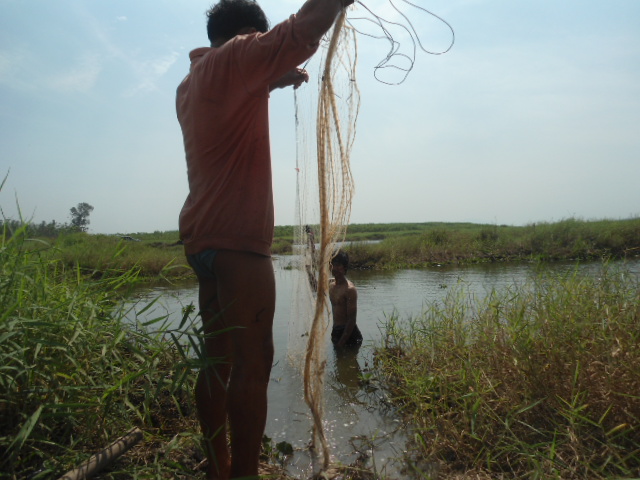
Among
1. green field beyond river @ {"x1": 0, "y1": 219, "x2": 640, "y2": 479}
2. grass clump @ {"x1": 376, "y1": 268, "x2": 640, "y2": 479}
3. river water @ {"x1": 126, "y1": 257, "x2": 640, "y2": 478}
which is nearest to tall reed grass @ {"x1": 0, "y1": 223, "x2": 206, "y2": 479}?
green field beyond river @ {"x1": 0, "y1": 219, "x2": 640, "y2": 479}

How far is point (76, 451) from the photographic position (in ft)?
5.94

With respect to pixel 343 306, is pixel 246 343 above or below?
above

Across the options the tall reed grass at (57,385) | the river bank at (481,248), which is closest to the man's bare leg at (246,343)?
the tall reed grass at (57,385)

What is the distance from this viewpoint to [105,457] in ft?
5.98

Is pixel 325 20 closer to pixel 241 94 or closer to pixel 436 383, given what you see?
pixel 241 94

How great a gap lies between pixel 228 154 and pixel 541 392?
196cm

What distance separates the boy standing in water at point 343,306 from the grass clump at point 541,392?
151 cm

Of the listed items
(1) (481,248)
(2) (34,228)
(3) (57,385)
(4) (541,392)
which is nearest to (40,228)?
(2) (34,228)

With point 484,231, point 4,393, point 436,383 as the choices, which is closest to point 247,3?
point 4,393

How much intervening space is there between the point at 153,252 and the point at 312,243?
12548 millimetres

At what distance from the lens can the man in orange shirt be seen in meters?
1.56

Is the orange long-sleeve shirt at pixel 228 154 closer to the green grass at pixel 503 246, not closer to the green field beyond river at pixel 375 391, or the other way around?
the green field beyond river at pixel 375 391

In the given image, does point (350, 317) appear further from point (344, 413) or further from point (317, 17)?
point (317, 17)

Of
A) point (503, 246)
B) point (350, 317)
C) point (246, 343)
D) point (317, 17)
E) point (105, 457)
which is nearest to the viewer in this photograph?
point (317, 17)
